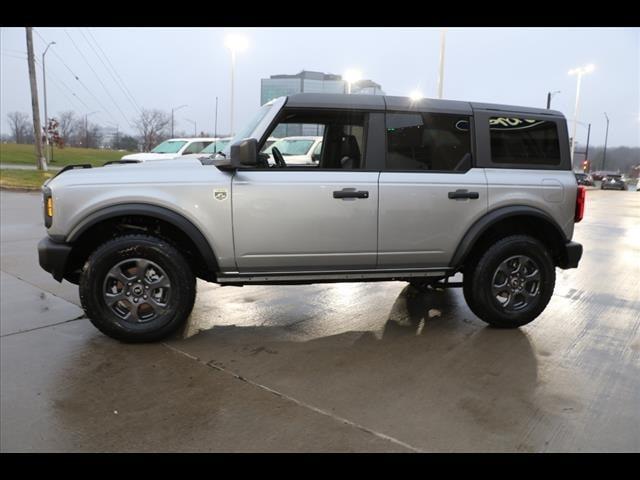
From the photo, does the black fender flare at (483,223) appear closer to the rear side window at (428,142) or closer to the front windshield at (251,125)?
the rear side window at (428,142)

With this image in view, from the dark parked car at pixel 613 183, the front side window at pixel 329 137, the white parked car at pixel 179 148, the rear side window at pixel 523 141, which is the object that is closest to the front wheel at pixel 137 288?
the front side window at pixel 329 137

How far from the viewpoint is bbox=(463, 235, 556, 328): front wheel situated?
442 centimetres

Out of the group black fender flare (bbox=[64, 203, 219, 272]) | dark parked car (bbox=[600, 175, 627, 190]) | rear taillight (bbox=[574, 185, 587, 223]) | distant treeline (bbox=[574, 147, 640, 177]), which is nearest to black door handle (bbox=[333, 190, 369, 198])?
black fender flare (bbox=[64, 203, 219, 272])

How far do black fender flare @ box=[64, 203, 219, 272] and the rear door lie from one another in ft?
4.94

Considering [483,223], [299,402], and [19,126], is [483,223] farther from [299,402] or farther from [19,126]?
[19,126]

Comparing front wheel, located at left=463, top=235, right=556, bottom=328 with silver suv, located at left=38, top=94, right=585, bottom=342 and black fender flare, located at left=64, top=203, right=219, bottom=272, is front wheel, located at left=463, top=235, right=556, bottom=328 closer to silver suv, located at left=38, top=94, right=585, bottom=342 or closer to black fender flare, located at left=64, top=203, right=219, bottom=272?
silver suv, located at left=38, top=94, right=585, bottom=342

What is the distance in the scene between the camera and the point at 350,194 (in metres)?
4.06

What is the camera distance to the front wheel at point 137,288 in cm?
385

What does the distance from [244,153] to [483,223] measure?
215 cm

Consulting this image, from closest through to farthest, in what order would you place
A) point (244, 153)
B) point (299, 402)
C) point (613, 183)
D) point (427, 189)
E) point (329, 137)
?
point (299, 402) < point (244, 153) < point (427, 189) < point (329, 137) < point (613, 183)

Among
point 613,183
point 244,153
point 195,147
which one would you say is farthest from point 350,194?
point 613,183

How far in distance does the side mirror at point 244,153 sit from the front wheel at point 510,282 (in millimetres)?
2216

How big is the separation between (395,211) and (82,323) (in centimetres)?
296

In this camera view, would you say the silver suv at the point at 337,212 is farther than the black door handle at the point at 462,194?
No
